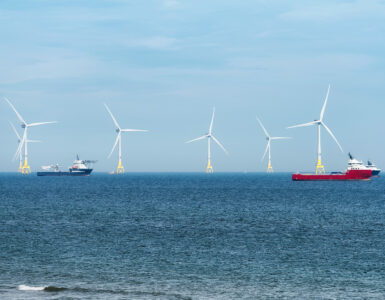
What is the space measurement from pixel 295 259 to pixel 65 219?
46752 mm

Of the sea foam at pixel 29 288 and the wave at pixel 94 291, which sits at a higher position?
the sea foam at pixel 29 288

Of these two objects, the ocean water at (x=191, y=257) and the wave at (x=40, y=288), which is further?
the ocean water at (x=191, y=257)

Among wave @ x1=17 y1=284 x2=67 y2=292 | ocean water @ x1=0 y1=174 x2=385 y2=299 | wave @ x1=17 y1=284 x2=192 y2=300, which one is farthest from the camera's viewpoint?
ocean water @ x1=0 y1=174 x2=385 y2=299

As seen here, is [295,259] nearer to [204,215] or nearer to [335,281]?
[335,281]

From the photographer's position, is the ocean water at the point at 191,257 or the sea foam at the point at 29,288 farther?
the ocean water at the point at 191,257

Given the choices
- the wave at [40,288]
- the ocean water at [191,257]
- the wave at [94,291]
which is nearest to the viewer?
the wave at [94,291]

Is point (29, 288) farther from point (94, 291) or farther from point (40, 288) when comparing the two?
point (94, 291)

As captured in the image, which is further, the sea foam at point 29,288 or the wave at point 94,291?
the sea foam at point 29,288

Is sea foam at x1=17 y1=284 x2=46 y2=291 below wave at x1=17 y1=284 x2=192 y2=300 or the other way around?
the other way around

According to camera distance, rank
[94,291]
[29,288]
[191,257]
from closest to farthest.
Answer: [94,291] < [29,288] < [191,257]

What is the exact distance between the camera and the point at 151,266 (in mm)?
46688

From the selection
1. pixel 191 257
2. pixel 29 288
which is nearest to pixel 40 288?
pixel 29 288

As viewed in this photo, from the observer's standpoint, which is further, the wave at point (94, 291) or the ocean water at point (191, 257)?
the ocean water at point (191, 257)

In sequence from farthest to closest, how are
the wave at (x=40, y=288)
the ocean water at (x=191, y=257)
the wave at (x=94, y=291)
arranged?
the ocean water at (x=191, y=257) < the wave at (x=40, y=288) < the wave at (x=94, y=291)
